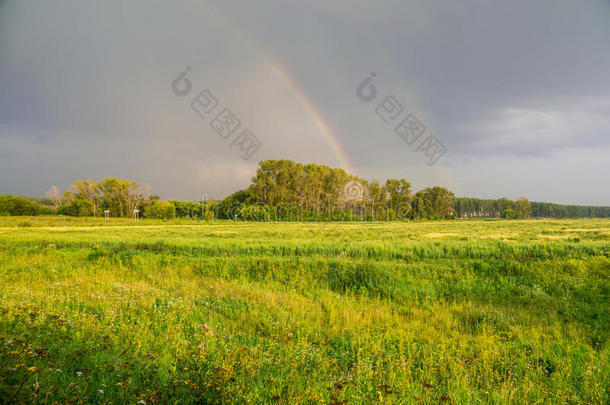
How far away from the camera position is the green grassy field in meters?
3.35

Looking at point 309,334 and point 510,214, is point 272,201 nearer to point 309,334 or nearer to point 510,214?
point 309,334

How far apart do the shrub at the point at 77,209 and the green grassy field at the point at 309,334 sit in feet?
328

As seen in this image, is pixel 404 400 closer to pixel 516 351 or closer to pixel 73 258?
pixel 516 351

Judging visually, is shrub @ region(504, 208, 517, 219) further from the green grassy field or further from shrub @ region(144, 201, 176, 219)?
the green grassy field

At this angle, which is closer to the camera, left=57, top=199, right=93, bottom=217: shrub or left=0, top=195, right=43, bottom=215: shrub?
left=0, top=195, right=43, bottom=215: shrub

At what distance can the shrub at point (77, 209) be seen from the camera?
9169cm

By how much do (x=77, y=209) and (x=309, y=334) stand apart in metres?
115

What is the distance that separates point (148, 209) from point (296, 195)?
50.7 meters

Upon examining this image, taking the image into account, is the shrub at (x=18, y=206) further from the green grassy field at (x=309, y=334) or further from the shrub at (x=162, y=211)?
the green grassy field at (x=309, y=334)

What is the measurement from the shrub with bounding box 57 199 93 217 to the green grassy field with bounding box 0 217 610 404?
99.9 m

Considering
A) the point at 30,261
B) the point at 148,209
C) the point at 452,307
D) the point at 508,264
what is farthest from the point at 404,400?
the point at 148,209

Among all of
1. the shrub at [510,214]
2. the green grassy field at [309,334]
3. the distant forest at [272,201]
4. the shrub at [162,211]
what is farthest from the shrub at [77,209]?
the shrub at [510,214]

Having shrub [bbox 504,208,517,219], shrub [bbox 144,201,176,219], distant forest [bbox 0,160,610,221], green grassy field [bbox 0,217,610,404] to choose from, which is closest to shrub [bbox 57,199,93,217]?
distant forest [bbox 0,160,610,221]

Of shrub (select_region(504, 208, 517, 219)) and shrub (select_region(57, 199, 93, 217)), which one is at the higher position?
shrub (select_region(57, 199, 93, 217))
